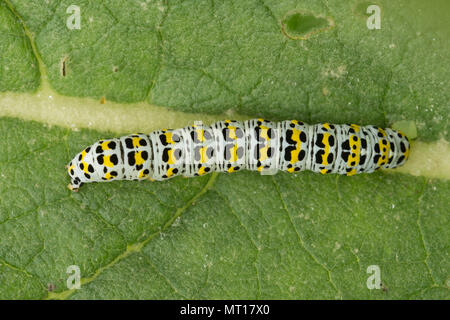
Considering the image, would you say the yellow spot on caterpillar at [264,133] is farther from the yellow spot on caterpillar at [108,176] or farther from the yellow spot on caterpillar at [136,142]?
the yellow spot on caterpillar at [108,176]

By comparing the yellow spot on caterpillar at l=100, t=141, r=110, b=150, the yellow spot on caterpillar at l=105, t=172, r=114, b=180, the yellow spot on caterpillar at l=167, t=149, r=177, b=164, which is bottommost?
the yellow spot on caterpillar at l=105, t=172, r=114, b=180

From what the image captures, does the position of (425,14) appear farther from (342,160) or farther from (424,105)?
(342,160)

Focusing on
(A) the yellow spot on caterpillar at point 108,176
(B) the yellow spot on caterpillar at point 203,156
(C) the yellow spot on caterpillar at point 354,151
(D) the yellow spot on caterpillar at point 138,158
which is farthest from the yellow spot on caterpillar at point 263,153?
(A) the yellow spot on caterpillar at point 108,176

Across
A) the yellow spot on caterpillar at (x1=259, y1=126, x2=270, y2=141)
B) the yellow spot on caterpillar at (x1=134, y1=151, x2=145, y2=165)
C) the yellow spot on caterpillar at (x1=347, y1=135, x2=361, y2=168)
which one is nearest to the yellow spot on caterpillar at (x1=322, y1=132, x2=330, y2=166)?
the yellow spot on caterpillar at (x1=347, y1=135, x2=361, y2=168)

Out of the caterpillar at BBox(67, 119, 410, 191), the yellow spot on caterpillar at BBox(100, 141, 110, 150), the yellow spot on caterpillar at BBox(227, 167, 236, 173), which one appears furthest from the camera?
the yellow spot on caterpillar at BBox(227, 167, 236, 173)

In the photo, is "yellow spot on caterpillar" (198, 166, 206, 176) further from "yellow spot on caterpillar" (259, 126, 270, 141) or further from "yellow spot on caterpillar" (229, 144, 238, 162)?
"yellow spot on caterpillar" (259, 126, 270, 141)

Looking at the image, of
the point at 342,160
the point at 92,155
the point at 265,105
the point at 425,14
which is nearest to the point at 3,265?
the point at 92,155
